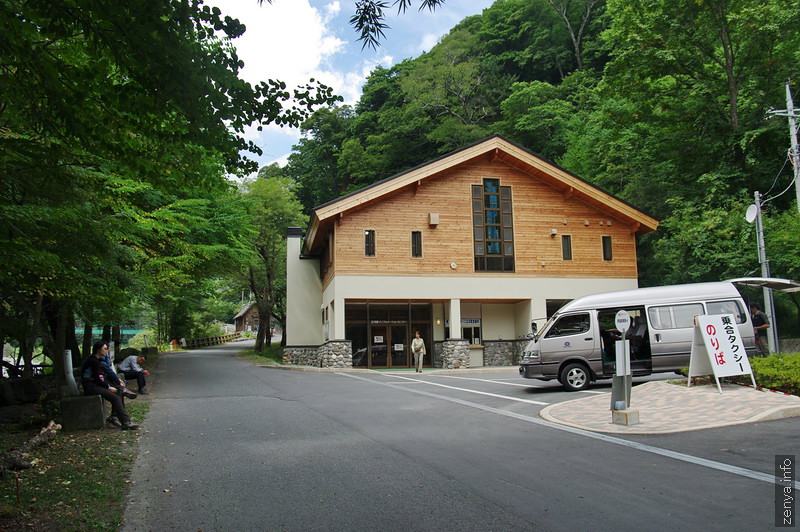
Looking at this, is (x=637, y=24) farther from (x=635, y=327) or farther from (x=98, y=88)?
(x=98, y=88)

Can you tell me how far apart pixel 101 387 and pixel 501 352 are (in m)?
21.6

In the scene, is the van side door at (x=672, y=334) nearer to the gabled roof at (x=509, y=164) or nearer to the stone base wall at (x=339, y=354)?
the stone base wall at (x=339, y=354)

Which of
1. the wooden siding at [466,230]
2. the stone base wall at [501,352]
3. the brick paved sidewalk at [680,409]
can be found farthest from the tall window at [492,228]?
the brick paved sidewalk at [680,409]

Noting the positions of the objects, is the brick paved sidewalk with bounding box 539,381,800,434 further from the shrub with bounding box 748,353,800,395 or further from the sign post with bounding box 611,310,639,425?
the shrub with bounding box 748,353,800,395

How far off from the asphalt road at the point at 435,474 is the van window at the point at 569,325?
3.66 meters

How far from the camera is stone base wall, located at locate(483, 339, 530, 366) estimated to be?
2880 centimetres

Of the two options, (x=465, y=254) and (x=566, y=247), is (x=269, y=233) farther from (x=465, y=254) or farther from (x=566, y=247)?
(x=566, y=247)

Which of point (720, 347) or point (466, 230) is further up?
point (466, 230)

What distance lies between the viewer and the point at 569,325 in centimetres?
1480

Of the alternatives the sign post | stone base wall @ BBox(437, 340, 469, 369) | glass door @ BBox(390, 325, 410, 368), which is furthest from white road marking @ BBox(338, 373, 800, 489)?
glass door @ BBox(390, 325, 410, 368)

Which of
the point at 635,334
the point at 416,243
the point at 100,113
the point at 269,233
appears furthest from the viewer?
the point at 269,233

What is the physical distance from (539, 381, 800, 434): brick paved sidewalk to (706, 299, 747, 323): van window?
316cm

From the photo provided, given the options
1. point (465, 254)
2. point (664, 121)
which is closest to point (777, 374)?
point (465, 254)

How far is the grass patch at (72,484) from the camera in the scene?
5000 mm
